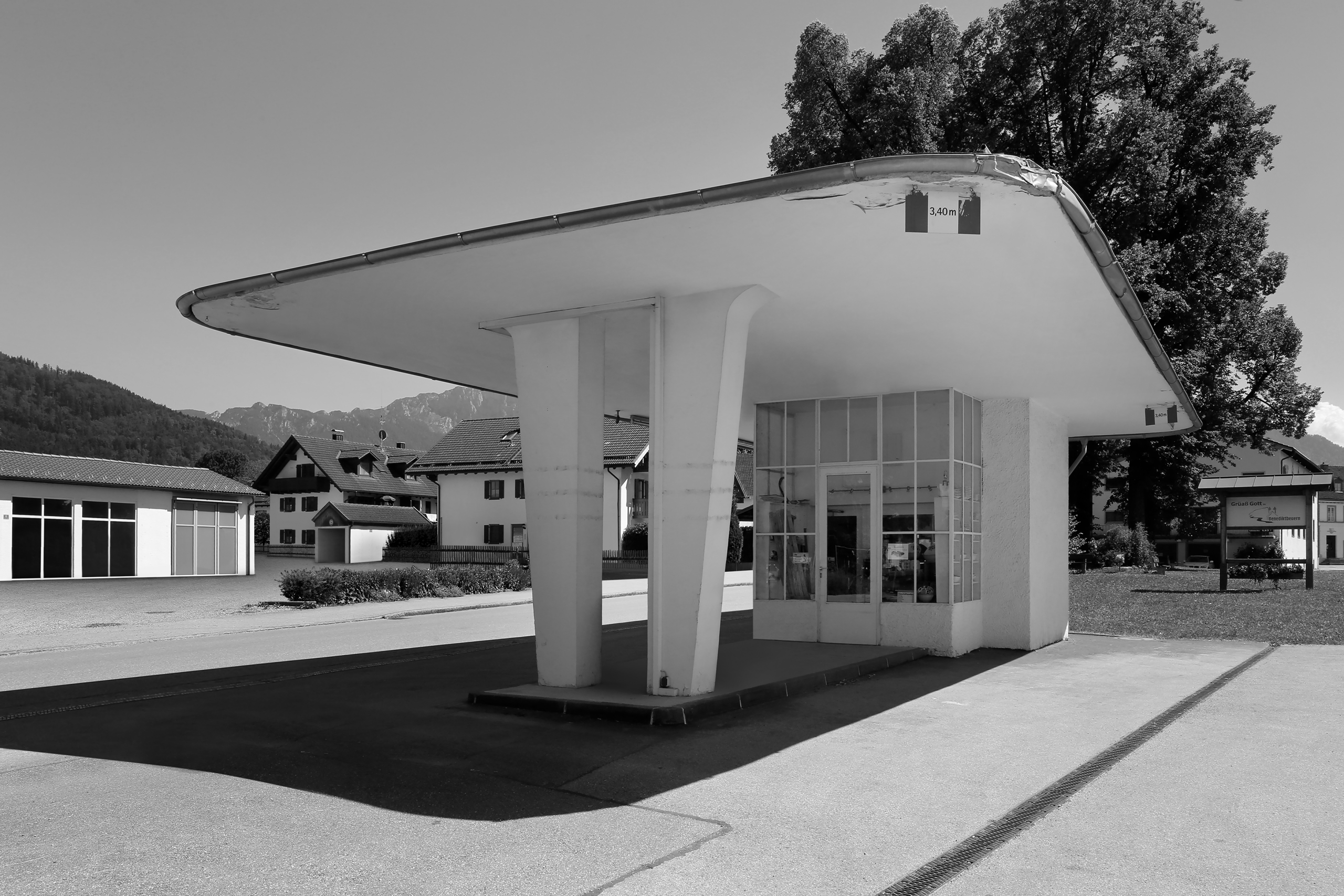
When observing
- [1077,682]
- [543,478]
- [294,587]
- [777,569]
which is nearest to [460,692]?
[543,478]

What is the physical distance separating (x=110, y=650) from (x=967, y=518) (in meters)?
13.0

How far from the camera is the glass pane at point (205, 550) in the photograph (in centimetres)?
4006

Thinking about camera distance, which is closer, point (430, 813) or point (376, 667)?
point (430, 813)

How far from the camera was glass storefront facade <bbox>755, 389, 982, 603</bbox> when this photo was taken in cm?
1342

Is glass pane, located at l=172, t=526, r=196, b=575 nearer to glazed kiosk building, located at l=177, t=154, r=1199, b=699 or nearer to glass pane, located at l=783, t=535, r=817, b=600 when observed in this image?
glazed kiosk building, located at l=177, t=154, r=1199, b=699

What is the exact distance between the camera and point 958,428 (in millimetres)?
13633

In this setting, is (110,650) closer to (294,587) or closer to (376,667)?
(376,667)

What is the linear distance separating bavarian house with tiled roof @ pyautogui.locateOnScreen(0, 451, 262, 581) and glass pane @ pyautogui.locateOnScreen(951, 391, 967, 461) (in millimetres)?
31712

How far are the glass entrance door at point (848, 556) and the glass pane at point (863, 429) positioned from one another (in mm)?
181

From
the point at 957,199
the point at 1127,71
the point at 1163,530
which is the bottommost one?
the point at 1163,530

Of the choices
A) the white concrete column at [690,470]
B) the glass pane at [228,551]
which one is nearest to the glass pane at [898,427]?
the white concrete column at [690,470]

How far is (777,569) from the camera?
1436cm

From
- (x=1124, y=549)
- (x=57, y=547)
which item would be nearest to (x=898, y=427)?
(x=1124, y=549)

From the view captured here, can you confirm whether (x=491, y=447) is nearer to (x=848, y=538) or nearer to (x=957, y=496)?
(x=848, y=538)
